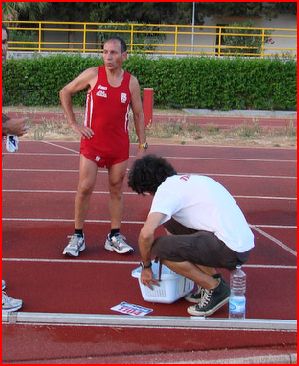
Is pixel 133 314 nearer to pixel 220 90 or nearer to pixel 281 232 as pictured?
pixel 281 232

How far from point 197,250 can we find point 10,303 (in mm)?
1401

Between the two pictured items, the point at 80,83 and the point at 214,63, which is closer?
the point at 80,83

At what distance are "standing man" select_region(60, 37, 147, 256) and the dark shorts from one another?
146cm

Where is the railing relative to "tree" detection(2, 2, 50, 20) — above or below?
below

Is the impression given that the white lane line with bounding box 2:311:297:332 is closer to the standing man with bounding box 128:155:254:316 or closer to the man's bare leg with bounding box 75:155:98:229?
the standing man with bounding box 128:155:254:316

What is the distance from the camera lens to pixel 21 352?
13.1ft

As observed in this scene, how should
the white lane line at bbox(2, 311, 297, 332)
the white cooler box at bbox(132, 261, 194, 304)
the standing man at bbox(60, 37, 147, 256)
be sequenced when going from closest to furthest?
the white lane line at bbox(2, 311, 297, 332), the white cooler box at bbox(132, 261, 194, 304), the standing man at bbox(60, 37, 147, 256)

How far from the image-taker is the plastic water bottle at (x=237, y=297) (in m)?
4.48

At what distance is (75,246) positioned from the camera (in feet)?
19.4

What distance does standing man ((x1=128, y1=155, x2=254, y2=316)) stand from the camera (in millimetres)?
4441

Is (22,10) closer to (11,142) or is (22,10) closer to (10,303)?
(11,142)

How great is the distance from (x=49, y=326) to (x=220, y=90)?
2030cm

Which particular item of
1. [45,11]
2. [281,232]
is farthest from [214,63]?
[281,232]

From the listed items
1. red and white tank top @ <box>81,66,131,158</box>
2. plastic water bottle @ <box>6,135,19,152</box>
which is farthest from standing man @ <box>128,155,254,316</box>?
red and white tank top @ <box>81,66,131,158</box>
